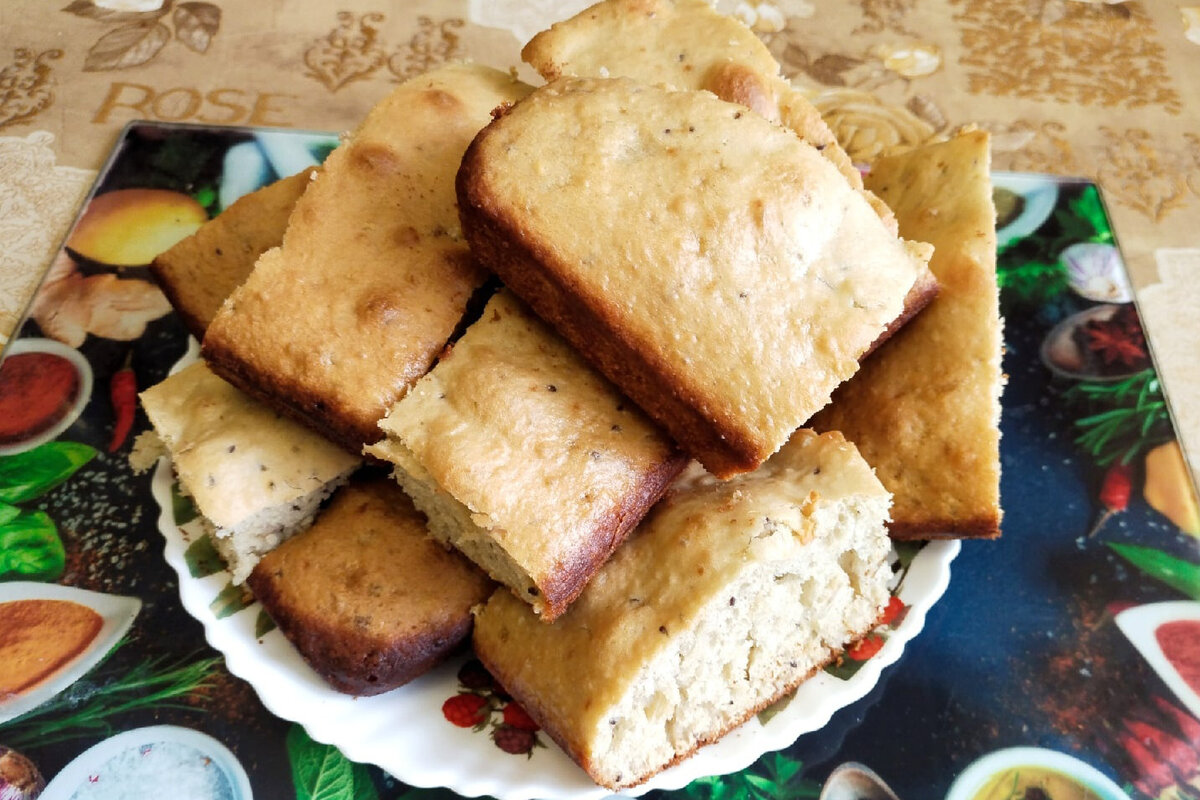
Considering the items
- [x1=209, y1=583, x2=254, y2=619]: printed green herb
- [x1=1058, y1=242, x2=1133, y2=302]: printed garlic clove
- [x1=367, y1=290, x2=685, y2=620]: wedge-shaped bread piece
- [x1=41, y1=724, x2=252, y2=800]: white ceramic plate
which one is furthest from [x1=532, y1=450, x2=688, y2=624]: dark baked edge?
[x1=1058, y1=242, x2=1133, y2=302]: printed garlic clove

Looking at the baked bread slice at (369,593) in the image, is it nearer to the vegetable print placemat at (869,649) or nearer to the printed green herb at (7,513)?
the vegetable print placemat at (869,649)

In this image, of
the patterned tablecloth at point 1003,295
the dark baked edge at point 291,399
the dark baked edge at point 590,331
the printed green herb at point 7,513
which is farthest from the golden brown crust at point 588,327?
the printed green herb at point 7,513

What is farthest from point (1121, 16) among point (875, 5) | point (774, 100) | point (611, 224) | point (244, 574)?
point (244, 574)

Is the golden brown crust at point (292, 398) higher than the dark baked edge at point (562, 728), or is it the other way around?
the golden brown crust at point (292, 398)

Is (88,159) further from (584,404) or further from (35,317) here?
(584,404)

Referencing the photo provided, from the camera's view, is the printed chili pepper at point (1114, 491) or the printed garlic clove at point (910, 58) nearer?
the printed chili pepper at point (1114, 491)
